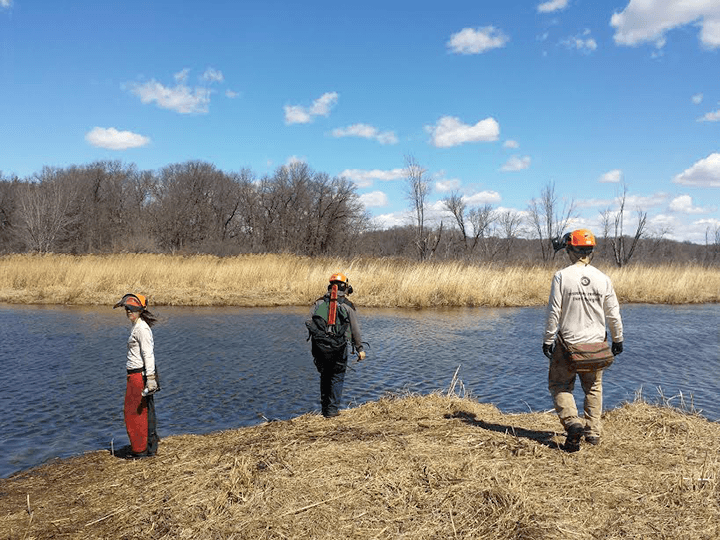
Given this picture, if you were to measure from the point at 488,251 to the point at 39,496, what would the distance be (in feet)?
138

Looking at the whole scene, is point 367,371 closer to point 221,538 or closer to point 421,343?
point 421,343

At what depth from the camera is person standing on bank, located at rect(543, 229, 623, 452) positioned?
473 centimetres

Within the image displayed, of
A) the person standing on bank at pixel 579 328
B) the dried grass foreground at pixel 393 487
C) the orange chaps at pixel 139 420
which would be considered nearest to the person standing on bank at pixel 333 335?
the dried grass foreground at pixel 393 487

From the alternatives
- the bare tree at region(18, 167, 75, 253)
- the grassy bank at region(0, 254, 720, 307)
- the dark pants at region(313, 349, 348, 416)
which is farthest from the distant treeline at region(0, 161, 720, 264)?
the dark pants at region(313, 349, 348, 416)

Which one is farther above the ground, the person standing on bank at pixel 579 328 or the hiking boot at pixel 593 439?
the person standing on bank at pixel 579 328

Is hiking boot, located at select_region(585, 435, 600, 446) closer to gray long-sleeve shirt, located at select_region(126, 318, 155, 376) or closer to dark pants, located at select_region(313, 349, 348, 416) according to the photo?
dark pants, located at select_region(313, 349, 348, 416)

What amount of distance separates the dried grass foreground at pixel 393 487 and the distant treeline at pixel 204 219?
126 feet

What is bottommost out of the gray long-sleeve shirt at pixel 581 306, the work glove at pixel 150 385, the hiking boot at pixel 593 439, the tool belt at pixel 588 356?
the hiking boot at pixel 593 439

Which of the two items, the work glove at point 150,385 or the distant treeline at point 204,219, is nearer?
the work glove at point 150,385

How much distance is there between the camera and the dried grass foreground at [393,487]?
11.8 feet

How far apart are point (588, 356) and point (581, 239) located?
104 centimetres

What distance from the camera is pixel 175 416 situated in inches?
291

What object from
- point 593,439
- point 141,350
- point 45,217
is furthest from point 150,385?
point 45,217

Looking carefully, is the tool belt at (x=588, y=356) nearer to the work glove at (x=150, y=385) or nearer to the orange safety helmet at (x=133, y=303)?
the work glove at (x=150, y=385)
